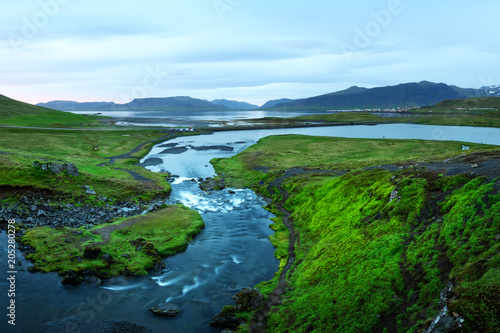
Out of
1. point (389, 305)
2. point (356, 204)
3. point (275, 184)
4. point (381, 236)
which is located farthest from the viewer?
point (275, 184)

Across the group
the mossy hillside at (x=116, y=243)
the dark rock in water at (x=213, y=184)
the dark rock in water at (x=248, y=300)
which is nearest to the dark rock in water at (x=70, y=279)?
the mossy hillside at (x=116, y=243)

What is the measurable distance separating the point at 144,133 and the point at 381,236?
158703 millimetres

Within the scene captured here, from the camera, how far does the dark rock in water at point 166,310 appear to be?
25938mm

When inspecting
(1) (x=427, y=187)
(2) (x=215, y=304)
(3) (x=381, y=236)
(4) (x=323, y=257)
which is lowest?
(2) (x=215, y=304)

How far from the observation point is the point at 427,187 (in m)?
33.3

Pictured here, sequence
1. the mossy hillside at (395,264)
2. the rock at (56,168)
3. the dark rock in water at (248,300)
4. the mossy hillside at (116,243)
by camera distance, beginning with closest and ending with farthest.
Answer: the mossy hillside at (395,264) < the dark rock in water at (248,300) < the mossy hillside at (116,243) < the rock at (56,168)

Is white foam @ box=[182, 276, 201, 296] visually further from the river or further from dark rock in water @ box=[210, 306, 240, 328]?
dark rock in water @ box=[210, 306, 240, 328]

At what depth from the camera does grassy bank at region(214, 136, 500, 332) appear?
61.5 ft

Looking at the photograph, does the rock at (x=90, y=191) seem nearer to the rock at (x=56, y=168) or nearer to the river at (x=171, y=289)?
the rock at (x=56, y=168)

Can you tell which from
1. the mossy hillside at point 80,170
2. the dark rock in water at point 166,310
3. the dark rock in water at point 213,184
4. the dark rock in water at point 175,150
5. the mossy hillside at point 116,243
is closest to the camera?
the dark rock in water at point 166,310

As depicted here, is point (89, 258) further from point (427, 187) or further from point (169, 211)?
point (427, 187)

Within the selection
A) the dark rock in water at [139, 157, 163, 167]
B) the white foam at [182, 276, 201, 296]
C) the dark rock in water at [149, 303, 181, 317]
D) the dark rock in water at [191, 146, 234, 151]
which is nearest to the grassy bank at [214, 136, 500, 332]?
the white foam at [182, 276, 201, 296]

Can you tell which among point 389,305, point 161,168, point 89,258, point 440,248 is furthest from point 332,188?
point 161,168

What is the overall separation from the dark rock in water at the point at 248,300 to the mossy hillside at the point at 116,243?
12596 mm
